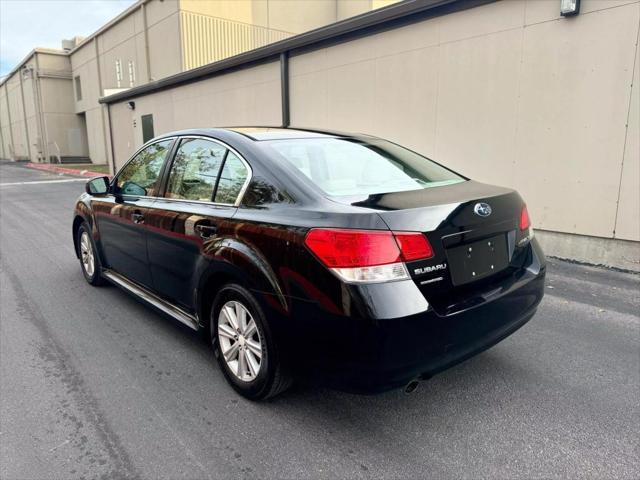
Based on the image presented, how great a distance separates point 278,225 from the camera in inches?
97.9

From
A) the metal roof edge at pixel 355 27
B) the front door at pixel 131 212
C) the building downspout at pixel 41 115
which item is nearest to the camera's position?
the front door at pixel 131 212

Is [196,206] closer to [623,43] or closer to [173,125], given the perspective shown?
[623,43]

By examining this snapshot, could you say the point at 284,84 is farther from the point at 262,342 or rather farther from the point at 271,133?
the point at 262,342

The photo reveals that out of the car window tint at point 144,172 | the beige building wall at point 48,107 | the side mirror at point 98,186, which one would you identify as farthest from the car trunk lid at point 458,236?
the beige building wall at point 48,107

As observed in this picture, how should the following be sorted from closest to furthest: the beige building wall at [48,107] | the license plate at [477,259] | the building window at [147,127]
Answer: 1. the license plate at [477,259]
2. the building window at [147,127]
3. the beige building wall at [48,107]

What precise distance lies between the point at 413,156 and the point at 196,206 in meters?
1.59

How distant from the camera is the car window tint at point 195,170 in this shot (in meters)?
3.18

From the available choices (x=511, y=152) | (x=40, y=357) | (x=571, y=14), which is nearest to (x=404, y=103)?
(x=511, y=152)

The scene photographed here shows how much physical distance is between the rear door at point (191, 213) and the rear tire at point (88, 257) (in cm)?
148

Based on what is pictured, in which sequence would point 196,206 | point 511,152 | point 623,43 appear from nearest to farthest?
point 196,206
point 623,43
point 511,152

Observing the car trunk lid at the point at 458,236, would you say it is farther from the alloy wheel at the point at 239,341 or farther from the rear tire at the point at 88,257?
the rear tire at the point at 88,257

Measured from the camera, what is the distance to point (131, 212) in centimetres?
391

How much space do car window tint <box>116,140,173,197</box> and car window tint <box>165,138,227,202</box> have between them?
0.25 m

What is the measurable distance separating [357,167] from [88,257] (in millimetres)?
3389
